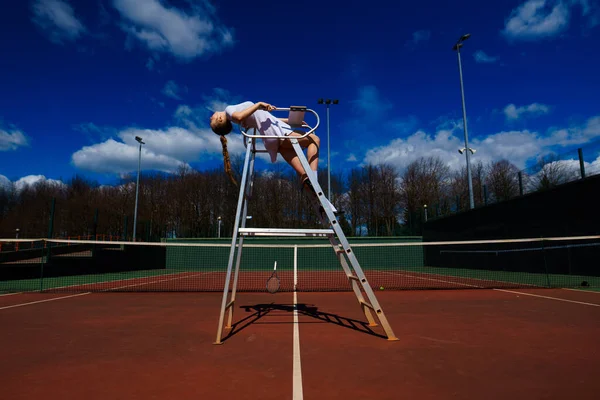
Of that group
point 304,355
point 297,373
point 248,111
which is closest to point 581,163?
point 248,111

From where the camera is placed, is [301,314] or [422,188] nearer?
[301,314]

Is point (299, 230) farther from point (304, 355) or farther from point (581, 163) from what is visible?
point (581, 163)

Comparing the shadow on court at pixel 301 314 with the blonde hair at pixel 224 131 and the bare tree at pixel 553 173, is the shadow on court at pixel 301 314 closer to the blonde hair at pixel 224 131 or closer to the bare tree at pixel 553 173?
the blonde hair at pixel 224 131

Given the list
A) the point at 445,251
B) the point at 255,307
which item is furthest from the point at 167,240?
the point at 255,307

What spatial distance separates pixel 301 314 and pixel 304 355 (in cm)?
282

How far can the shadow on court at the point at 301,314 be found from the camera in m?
5.10

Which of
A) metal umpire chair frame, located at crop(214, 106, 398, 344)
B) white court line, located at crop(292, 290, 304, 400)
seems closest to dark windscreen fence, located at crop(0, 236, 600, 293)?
metal umpire chair frame, located at crop(214, 106, 398, 344)

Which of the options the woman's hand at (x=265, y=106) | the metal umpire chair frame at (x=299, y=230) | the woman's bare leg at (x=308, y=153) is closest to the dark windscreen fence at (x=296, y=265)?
the metal umpire chair frame at (x=299, y=230)

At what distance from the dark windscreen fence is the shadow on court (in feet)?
12.2

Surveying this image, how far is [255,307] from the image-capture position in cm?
782

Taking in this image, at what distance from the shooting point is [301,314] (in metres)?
6.60

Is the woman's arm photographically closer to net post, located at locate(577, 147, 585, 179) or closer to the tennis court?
the tennis court

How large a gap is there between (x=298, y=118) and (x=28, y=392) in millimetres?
3840

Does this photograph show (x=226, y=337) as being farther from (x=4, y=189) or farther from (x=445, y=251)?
(x=4, y=189)
